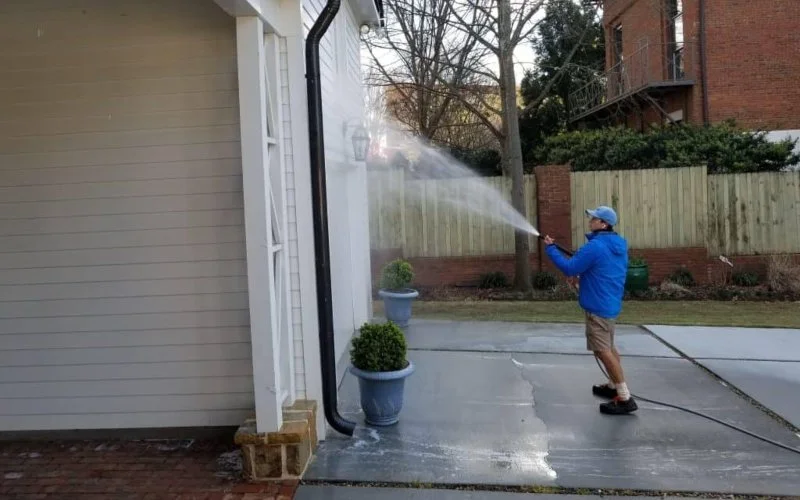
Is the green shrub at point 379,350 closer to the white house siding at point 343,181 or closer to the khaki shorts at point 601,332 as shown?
the white house siding at point 343,181

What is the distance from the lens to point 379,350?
16.5 feet

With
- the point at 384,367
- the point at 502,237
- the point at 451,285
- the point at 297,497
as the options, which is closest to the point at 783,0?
the point at 502,237

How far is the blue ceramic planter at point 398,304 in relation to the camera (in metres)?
8.80

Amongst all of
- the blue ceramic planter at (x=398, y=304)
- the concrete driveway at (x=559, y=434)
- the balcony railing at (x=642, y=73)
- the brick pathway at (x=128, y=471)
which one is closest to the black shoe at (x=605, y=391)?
the concrete driveway at (x=559, y=434)

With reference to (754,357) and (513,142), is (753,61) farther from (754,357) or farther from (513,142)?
(754,357)

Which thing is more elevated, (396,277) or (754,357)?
(396,277)

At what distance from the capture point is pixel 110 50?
192 inches

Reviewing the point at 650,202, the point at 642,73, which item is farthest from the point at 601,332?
the point at 642,73

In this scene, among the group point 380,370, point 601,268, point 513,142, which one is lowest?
point 380,370

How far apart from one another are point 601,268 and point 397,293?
3.88 m

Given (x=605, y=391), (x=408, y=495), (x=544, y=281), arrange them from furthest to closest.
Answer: (x=544, y=281) → (x=605, y=391) → (x=408, y=495)

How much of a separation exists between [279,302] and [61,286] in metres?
1.84

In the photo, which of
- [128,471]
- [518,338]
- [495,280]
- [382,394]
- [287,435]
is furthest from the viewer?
[495,280]

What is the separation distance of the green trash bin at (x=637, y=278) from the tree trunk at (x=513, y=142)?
186 cm
